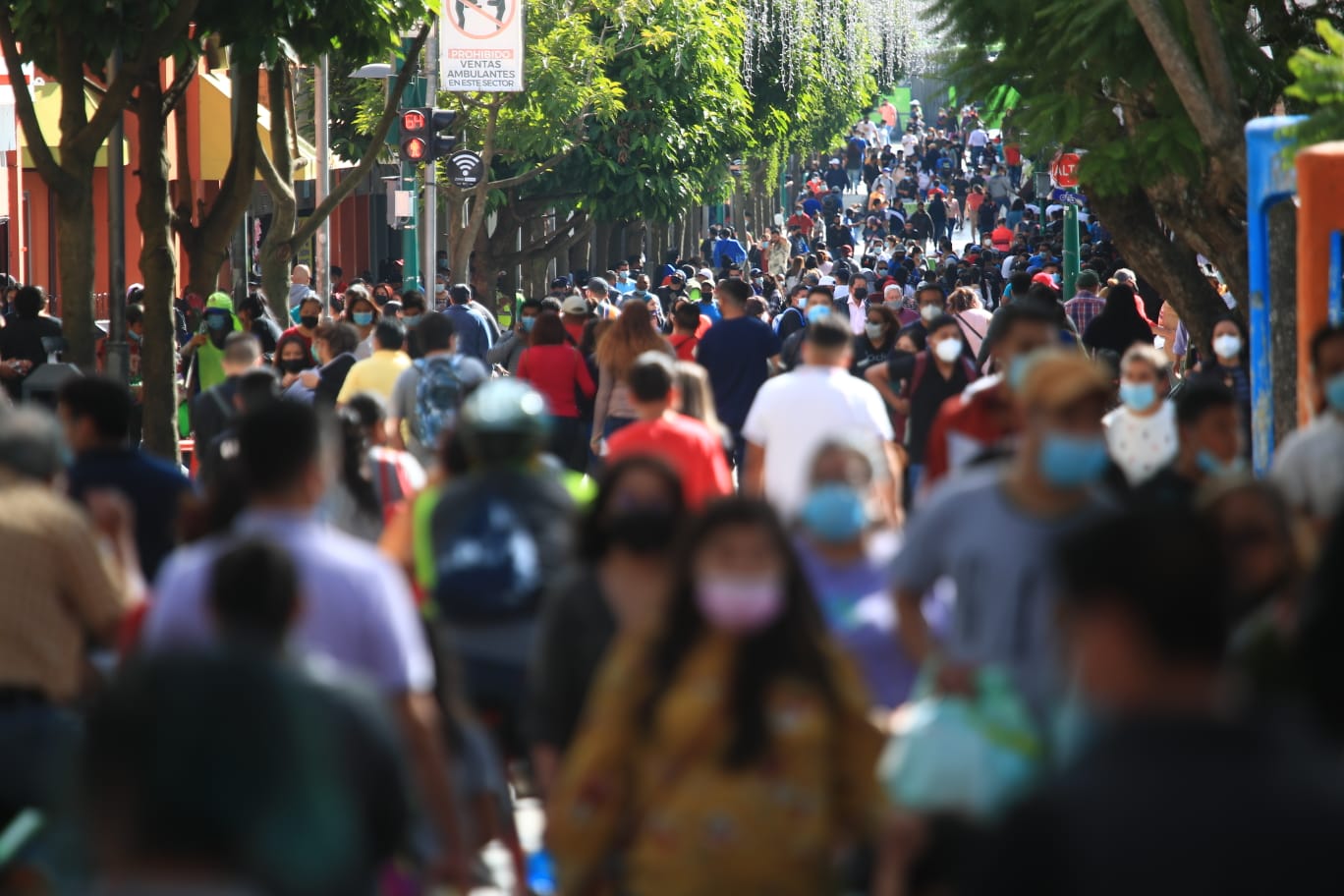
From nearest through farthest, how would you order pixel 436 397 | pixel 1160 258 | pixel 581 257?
pixel 436 397 → pixel 1160 258 → pixel 581 257

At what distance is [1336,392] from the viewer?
7.27m

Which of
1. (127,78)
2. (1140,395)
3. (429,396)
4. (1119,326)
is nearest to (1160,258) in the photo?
(1119,326)

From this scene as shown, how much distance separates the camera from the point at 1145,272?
58.2ft

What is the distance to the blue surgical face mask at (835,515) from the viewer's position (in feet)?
19.1

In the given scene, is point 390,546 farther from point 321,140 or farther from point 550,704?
→ point 321,140

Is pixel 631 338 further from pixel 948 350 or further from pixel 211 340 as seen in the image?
pixel 211 340

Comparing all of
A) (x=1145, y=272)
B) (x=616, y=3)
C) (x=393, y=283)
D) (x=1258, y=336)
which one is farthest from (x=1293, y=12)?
(x=616, y=3)

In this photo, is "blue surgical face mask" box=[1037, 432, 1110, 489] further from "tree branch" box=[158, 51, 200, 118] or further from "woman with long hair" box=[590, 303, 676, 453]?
"tree branch" box=[158, 51, 200, 118]

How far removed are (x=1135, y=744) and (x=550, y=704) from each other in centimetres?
245

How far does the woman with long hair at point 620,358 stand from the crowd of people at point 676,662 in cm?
Result: 419

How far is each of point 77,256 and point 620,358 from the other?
12.7 ft

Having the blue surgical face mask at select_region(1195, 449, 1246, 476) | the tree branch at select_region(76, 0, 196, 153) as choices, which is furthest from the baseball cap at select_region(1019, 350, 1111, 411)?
the tree branch at select_region(76, 0, 196, 153)

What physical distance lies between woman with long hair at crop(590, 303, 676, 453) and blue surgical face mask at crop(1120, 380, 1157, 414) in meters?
3.43

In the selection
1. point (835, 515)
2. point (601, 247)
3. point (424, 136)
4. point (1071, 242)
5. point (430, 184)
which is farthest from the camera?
point (601, 247)
